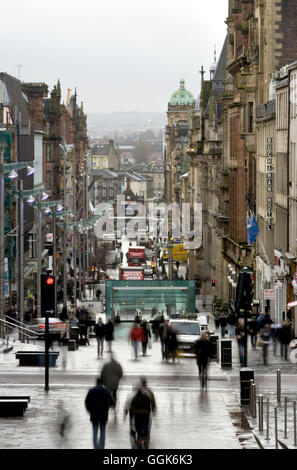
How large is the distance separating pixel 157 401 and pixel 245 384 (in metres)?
2.31

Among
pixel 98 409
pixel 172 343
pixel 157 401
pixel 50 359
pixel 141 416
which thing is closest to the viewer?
pixel 141 416

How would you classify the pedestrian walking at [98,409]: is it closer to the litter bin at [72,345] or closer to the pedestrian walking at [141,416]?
the pedestrian walking at [141,416]

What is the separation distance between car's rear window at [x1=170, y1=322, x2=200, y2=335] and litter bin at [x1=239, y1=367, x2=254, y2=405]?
657 inches

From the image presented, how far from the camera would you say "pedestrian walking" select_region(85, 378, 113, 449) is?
24672mm

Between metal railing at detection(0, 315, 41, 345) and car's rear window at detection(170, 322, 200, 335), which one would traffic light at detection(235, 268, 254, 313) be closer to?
car's rear window at detection(170, 322, 200, 335)

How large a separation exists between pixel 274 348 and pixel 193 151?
324ft

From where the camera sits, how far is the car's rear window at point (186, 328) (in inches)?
1981

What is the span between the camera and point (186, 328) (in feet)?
167

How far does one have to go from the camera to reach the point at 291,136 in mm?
64562

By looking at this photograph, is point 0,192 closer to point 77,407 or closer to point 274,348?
point 274,348

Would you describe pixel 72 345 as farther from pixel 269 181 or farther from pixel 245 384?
pixel 269 181

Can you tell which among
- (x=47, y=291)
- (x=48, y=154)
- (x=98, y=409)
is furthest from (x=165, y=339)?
(x=48, y=154)

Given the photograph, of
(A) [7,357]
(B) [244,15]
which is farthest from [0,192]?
(B) [244,15]

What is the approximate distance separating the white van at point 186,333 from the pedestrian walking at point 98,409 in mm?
23734
